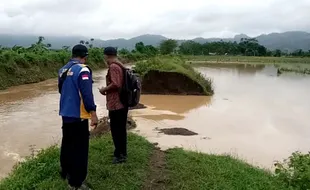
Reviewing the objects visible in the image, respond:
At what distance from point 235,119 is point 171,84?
21.8ft

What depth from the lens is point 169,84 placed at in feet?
60.3

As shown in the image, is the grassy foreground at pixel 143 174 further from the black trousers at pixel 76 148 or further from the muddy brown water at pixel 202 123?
the muddy brown water at pixel 202 123

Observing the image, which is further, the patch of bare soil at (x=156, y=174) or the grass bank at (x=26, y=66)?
the grass bank at (x=26, y=66)

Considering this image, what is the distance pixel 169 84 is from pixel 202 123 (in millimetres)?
7205

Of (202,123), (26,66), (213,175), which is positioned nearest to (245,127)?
(202,123)

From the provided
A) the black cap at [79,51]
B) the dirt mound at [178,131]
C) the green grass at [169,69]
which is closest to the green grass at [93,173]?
the black cap at [79,51]

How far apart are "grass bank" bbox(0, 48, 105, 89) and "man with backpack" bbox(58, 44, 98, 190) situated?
17.3m

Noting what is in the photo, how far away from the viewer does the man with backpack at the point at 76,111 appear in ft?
14.0

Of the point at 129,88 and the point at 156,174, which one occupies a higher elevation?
the point at 129,88

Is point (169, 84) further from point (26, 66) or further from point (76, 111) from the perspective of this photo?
point (76, 111)

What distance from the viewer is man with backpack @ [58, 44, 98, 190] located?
14.0 ft

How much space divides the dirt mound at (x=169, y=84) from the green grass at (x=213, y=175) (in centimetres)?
1188

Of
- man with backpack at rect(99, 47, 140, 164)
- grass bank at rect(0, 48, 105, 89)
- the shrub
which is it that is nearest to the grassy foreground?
the shrub

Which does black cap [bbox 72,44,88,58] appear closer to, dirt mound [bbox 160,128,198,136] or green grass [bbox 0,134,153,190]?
green grass [bbox 0,134,153,190]
